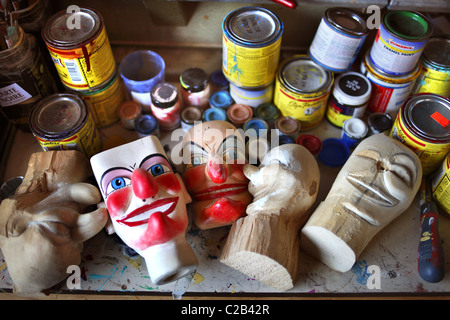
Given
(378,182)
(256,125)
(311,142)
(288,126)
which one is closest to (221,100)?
(256,125)

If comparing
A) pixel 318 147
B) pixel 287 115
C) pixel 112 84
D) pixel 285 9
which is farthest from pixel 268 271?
pixel 285 9

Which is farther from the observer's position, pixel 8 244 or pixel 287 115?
pixel 287 115

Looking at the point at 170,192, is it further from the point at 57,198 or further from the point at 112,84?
the point at 112,84

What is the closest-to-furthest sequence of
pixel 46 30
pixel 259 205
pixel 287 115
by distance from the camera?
1. pixel 259 205
2. pixel 46 30
3. pixel 287 115

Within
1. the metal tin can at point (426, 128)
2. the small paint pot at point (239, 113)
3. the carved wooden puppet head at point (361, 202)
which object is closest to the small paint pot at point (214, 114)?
the small paint pot at point (239, 113)

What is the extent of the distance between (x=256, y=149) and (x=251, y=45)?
1.28 feet

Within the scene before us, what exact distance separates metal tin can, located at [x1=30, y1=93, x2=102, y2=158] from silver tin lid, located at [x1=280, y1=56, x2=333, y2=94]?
798 mm

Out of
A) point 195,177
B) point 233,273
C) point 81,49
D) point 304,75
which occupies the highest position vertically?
point 81,49

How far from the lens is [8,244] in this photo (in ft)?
4.07

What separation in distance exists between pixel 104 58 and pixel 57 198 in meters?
0.58

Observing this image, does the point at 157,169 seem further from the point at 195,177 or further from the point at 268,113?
the point at 268,113

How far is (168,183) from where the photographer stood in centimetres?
132

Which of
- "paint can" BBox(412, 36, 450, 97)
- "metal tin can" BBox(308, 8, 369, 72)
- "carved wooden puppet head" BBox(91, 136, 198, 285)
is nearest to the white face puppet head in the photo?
"carved wooden puppet head" BBox(91, 136, 198, 285)

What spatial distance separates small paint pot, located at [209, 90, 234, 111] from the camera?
176 centimetres
